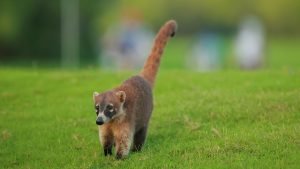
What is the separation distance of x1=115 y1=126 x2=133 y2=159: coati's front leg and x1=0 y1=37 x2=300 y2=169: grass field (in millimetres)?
139

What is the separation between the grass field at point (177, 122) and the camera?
11281 millimetres

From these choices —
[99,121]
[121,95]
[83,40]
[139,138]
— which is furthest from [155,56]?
[83,40]

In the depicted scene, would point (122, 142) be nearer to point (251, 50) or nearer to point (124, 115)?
point (124, 115)

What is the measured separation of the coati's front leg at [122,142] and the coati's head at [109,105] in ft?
0.89

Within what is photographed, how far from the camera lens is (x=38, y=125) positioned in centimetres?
1386

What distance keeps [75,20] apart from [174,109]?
3837 centimetres

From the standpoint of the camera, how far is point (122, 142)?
11367 mm

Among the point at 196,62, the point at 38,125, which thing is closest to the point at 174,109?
the point at 38,125

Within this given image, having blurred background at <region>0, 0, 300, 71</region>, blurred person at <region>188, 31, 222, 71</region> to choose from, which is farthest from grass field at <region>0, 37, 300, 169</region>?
blurred person at <region>188, 31, 222, 71</region>

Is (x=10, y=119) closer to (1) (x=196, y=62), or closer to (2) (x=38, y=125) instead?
(2) (x=38, y=125)

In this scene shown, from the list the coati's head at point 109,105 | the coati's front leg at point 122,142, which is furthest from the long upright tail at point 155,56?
the coati's front leg at point 122,142

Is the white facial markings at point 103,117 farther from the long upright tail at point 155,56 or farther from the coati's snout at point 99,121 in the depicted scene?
the long upright tail at point 155,56

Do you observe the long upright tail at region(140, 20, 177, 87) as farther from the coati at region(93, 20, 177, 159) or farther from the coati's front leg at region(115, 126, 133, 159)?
the coati's front leg at region(115, 126, 133, 159)

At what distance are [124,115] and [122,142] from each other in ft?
1.36
